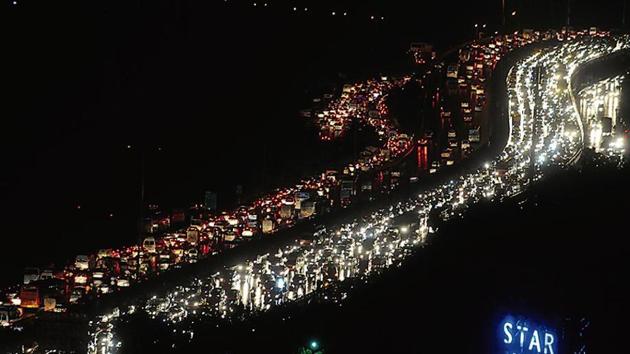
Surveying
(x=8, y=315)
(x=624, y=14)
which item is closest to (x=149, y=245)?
(x=8, y=315)

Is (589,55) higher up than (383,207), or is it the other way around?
(589,55)

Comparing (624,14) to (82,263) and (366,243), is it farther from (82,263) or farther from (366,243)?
(82,263)

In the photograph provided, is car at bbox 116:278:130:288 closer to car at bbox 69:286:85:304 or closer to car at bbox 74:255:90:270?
car at bbox 69:286:85:304

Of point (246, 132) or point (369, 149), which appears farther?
point (246, 132)

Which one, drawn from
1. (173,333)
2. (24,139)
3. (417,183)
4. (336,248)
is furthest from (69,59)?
(173,333)

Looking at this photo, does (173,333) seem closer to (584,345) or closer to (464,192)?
(584,345)

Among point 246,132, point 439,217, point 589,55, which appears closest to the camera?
point 439,217

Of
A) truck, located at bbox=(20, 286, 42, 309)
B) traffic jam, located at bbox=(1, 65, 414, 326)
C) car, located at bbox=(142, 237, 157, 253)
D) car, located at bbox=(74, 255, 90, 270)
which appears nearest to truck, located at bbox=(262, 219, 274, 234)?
traffic jam, located at bbox=(1, 65, 414, 326)
